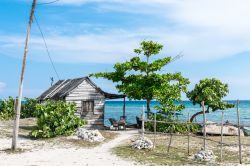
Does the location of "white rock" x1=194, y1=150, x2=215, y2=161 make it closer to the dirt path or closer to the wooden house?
the dirt path

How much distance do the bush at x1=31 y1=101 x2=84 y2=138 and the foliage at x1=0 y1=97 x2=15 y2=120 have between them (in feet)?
42.7

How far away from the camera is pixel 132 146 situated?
21.5 metres

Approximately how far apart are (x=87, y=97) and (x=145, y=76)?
519 cm

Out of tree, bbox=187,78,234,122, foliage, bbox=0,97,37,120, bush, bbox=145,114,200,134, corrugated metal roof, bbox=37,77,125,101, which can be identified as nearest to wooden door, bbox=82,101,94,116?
corrugated metal roof, bbox=37,77,125,101

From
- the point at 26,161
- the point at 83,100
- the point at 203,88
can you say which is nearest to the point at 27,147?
the point at 26,161

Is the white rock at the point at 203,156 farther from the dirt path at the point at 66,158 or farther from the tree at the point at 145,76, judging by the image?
the tree at the point at 145,76

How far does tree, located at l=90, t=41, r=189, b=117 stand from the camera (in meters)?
31.0

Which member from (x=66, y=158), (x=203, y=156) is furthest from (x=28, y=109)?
(x=203, y=156)

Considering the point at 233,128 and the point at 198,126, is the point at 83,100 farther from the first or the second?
the point at 233,128

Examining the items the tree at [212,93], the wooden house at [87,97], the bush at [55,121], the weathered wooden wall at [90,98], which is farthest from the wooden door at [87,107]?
the tree at [212,93]

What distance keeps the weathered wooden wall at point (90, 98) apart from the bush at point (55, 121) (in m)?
5.55

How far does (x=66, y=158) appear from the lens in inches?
720

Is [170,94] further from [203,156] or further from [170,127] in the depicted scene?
[203,156]

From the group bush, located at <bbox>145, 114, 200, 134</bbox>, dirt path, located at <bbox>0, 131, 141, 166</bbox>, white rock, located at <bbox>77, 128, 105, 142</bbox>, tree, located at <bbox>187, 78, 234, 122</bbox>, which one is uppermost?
tree, located at <bbox>187, 78, 234, 122</bbox>
